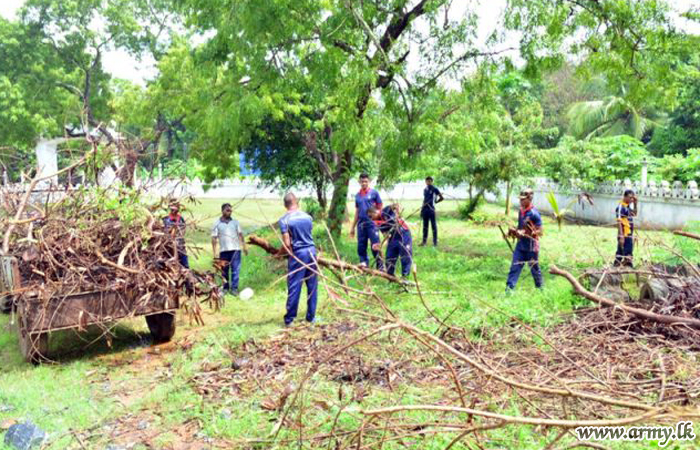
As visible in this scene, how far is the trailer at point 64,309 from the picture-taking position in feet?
18.8

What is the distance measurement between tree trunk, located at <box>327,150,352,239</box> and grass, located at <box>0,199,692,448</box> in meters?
1.79

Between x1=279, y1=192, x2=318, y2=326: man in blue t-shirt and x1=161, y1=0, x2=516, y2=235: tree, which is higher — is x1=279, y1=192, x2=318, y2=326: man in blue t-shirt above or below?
below

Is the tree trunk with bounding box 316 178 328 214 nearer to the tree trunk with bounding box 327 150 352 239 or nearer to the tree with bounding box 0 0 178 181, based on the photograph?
the tree trunk with bounding box 327 150 352 239

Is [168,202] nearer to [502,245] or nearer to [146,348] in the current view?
[146,348]

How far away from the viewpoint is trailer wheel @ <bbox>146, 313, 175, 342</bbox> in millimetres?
6770

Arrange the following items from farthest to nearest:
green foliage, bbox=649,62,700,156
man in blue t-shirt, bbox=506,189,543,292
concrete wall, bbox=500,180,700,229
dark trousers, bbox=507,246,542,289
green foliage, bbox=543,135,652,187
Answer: green foliage, bbox=649,62,700,156
green foliage, bbox=543,135,652,187
concrete wall, bbox=500,180,700,229
dark trousers, bbox=507,246,542,289
man in blue t-shirt, bbox=506,189,543,292

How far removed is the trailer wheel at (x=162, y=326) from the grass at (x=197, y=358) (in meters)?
0.19

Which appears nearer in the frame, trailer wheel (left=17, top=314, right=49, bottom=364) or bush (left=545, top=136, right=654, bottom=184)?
trailer wheel (left=17, top=314, right=49, bottom=364)

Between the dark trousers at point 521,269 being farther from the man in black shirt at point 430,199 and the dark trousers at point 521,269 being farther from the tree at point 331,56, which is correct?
the man in black shirt at point 430,199

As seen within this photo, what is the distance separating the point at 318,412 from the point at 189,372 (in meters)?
1.77

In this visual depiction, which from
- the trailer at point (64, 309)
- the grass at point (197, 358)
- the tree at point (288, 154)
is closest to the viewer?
the grass at point (197, 358)

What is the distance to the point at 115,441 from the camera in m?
4.35

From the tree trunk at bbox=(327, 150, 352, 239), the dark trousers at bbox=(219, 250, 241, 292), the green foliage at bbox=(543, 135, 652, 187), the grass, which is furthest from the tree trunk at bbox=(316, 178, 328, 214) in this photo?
the green foliage at bbox=(543, 135, 652, 187)

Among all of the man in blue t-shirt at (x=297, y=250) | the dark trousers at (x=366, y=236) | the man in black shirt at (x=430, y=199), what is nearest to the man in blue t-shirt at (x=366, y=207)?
the dark trousers at (x=366, y=236)
